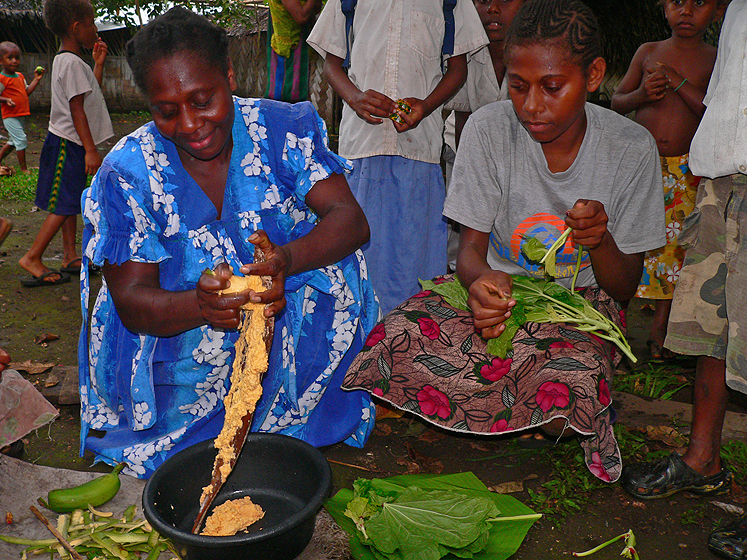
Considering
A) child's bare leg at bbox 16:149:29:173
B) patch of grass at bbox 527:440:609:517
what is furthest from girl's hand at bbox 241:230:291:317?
child's bare leg at bbox 16:149:29:173

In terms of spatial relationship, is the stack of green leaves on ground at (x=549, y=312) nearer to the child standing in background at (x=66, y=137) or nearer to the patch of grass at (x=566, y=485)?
the patch of grass at (x=566, y=485)

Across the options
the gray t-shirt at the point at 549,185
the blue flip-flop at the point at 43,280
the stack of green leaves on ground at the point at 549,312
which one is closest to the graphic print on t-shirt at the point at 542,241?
the gray t-shirt at the point at 549,185

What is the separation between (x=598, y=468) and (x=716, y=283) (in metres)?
0.81

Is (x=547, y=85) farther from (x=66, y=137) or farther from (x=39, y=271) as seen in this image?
(x=39, y=271)

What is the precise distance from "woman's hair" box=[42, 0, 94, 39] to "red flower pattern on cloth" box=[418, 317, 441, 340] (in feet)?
12.8

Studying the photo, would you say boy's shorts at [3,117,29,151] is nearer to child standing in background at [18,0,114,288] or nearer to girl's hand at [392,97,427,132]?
child standing in background at [18,0,114,288]

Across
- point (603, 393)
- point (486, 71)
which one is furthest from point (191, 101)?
point (486, 71)

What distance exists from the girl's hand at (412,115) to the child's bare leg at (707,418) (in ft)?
5.74

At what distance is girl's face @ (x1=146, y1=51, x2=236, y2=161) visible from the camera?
2.07m

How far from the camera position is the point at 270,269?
6.38 ft

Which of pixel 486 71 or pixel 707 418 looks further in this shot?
pixel 486 71

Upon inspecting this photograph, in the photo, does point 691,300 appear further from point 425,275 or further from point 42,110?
point 42,110

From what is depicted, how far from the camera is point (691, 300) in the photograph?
7.77 ft

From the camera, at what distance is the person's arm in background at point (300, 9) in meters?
4.59
